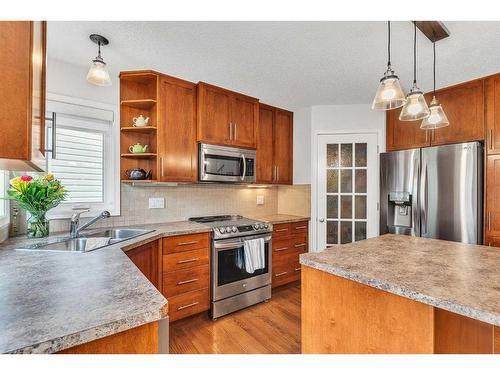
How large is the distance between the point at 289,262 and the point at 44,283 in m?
2.63

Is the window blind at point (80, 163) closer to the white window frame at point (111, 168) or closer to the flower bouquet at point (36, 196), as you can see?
the white window frame at point (111, 168)

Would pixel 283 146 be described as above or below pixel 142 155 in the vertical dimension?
above

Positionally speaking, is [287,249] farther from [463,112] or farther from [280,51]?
[463,112]

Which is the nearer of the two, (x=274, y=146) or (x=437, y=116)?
(x=437, y=116)

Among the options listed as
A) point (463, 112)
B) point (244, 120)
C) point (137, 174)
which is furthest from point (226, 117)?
point (463, 112)

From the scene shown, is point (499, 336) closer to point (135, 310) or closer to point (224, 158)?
point (135, 310)

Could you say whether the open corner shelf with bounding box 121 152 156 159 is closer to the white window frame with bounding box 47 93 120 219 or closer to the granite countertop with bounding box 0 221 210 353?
the white window frame with bounding box 47 93 120 219

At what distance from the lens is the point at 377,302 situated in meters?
1.14

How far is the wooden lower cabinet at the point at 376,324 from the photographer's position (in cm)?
101

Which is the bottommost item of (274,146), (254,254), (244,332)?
(244,332)

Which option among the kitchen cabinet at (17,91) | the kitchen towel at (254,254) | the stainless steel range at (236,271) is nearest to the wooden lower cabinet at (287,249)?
the stainless steel range at (236,271)

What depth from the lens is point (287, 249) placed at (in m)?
3.16

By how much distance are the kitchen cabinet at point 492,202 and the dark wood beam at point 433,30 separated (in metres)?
1.41

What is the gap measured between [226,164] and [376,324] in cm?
212
